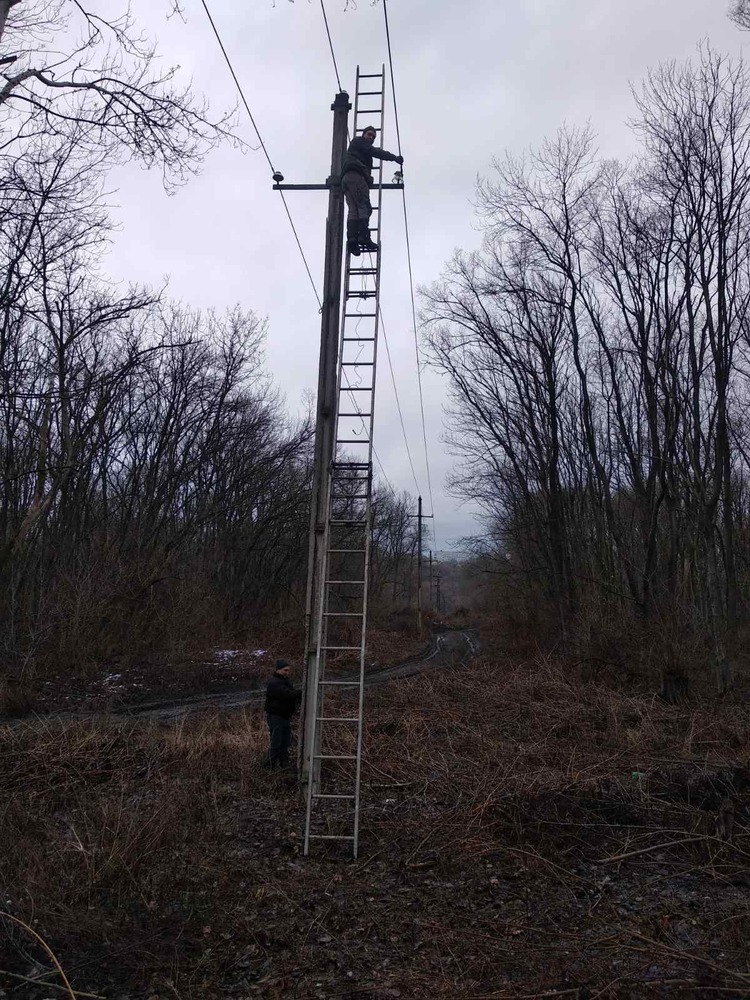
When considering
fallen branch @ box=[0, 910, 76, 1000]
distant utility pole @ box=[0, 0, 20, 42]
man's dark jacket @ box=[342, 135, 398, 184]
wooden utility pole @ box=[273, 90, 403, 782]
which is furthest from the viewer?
man's dark jacket @ box=[342, 135, 398, 184]

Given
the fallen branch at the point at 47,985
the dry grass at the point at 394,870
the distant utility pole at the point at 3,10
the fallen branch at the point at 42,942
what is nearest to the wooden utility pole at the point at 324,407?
the dry grass at the point at 394,870

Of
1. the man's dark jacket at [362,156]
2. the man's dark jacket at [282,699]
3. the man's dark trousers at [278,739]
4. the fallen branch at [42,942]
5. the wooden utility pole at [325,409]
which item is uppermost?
the man's dark jacket at [362,156]

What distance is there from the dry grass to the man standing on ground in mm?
444

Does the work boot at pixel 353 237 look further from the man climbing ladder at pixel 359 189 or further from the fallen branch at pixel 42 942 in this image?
the fallen branch at pixel 42 942

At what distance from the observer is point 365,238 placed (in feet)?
29.4

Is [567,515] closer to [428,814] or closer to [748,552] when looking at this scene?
[748,552]

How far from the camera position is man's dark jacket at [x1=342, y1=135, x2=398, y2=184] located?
28.9 ft

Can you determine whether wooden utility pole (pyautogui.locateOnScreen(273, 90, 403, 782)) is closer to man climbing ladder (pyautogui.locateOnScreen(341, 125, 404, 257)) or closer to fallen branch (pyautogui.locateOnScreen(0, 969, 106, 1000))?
man climbing ladder (pyautogui.locateOnScreen(341, 125, 404, 257))

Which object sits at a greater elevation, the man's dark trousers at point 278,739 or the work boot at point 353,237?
the work boot at point 353,237

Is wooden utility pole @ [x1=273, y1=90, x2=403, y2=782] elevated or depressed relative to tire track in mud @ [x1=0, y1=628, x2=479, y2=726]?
elevated

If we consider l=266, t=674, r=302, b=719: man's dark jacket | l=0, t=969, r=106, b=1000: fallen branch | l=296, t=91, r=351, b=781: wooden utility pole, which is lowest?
l=0, t=969, r=106, b=1000: fallen branch

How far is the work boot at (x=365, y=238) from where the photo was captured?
8.94 m

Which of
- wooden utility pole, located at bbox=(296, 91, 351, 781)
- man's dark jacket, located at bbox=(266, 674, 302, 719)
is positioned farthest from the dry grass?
wooden utility pole, located at bbox=(296, 91, 351, 781)

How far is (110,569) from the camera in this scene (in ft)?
69.0
